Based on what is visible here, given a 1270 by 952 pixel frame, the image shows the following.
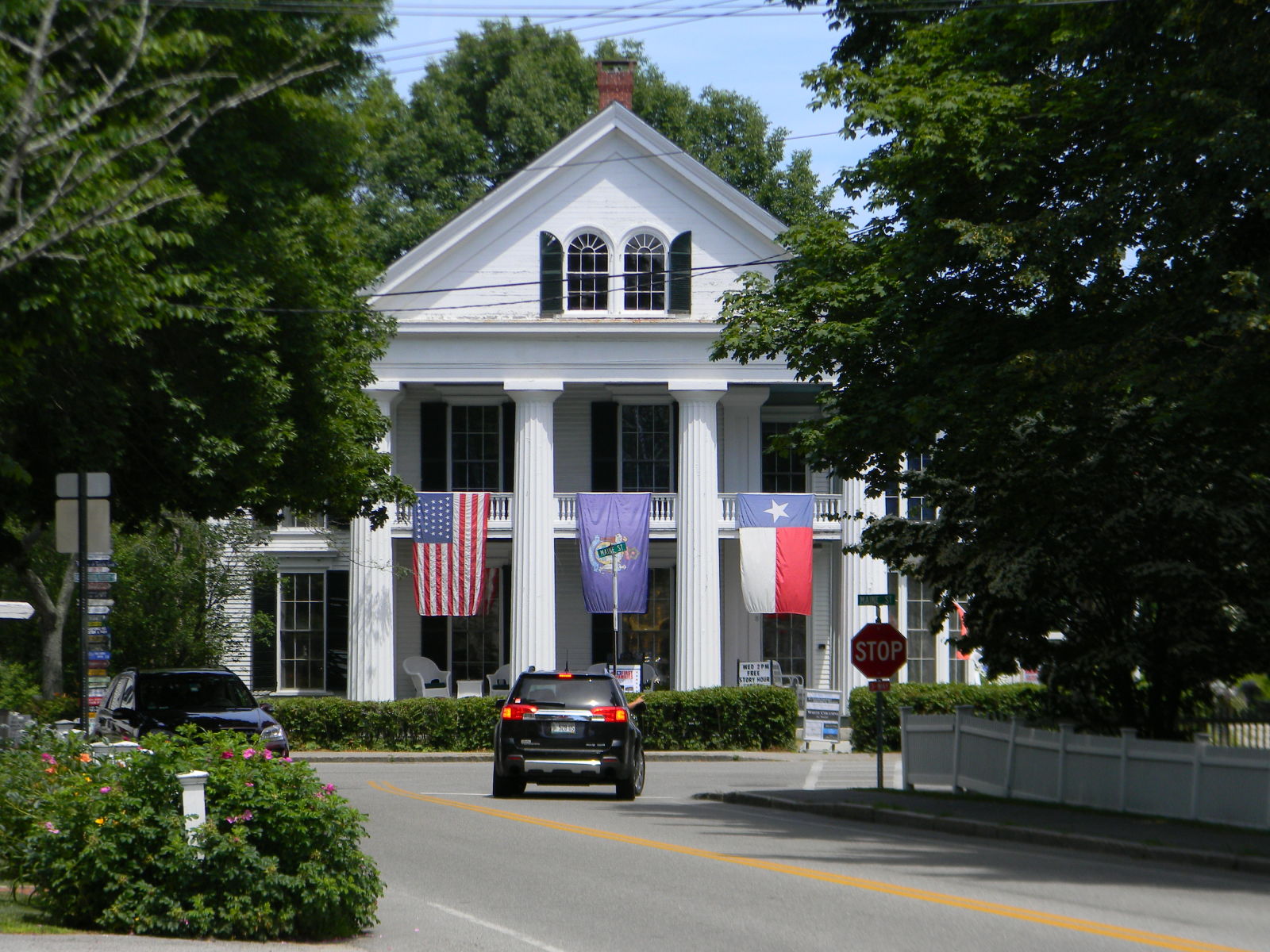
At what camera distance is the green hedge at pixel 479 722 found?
109ft

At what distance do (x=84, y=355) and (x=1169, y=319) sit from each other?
1021 cm

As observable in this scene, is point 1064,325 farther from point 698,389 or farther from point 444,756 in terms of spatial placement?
point 698,389

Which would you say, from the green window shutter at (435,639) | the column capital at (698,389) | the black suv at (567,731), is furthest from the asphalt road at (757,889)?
the green window shutter at (435,639)

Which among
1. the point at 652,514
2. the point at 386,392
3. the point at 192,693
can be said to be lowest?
the point at 192,693

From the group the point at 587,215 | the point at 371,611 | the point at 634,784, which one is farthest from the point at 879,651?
the point at 587,215

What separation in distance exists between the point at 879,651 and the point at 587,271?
52.9 ft

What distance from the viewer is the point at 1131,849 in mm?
15266

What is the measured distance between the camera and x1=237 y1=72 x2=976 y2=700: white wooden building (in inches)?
1426

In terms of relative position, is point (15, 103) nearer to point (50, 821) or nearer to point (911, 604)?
point (50, 821)

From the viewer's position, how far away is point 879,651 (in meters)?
23.2

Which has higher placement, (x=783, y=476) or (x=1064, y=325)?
(x=1064, y=325)

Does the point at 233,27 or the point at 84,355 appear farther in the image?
the point at 84,355

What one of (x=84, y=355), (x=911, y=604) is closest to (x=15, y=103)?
(x=84, y=355)

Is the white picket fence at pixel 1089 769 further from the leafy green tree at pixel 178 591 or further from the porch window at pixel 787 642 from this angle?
the leafy green tree at pixel 178 591
